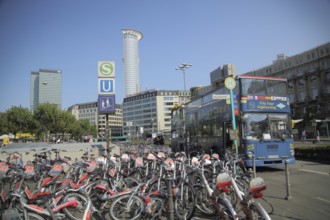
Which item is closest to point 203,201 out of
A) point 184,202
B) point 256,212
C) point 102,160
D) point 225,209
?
point 184,202

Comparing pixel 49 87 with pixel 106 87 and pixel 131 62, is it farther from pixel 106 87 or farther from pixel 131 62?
pixel 131 62

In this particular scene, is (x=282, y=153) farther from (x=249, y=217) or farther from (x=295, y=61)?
(x=295, y=61)

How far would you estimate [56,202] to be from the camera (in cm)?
411

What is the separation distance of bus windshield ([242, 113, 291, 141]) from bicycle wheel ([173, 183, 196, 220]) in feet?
19.6

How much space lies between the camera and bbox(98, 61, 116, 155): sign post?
1111 cm

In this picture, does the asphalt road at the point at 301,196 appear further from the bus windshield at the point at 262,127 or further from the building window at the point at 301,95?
the building window at the point at 301,95

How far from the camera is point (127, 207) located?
4.66m

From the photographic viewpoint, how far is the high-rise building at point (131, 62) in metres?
187

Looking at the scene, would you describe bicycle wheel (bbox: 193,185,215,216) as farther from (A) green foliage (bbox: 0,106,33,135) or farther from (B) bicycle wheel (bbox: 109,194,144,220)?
(A) green foliage (bbox: 0,106,33,135)

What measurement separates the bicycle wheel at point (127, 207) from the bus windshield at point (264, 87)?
24.5ft

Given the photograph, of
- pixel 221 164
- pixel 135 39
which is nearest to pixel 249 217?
pixel 221 164

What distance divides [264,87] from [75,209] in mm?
9392

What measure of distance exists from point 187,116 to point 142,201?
13118 millimetres

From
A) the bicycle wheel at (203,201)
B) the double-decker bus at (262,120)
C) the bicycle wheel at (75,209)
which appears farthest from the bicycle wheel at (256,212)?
the double-decker bus at (262,120)
